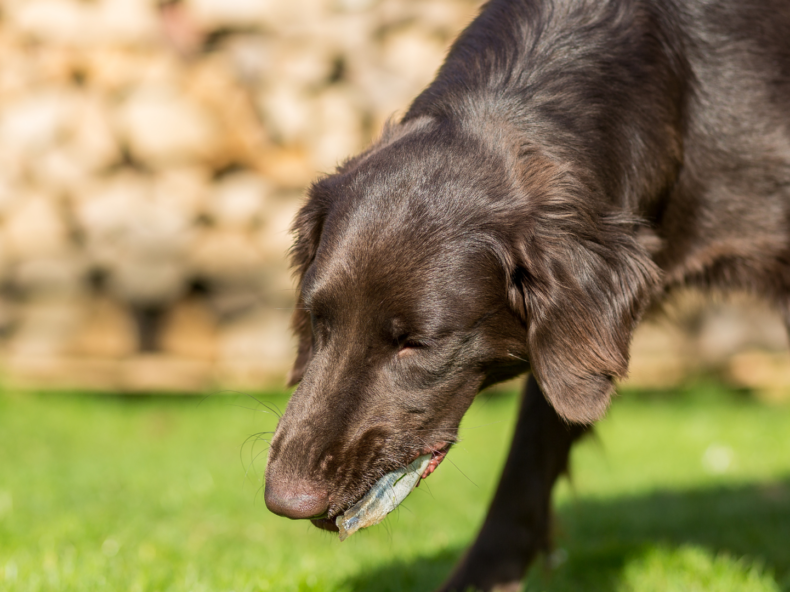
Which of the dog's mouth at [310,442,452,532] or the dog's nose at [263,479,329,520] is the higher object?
the dog's nose at [263,479,329,520]

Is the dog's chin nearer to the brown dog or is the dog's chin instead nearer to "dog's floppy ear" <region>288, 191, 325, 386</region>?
the brown dog

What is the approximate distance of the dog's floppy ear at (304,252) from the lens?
8.01 ft

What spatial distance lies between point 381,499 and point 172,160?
15.1 feet

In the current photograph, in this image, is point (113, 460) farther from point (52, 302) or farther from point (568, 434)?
point (568, 434)

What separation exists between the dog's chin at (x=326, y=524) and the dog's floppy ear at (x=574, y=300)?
24.2 inches

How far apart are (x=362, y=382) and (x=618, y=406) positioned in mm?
5110

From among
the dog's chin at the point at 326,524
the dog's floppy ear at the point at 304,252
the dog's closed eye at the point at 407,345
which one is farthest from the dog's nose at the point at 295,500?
the dog's floppy ear at the point at 304,252

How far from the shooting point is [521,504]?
283cm

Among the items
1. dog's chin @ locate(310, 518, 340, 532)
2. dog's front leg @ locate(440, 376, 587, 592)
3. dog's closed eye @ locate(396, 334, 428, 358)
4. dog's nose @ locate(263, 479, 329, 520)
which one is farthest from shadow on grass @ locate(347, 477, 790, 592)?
dog's closed eye @ locate(396, 334, 428, 358)

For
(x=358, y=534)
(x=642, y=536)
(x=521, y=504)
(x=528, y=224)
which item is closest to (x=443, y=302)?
(x=528, y=224)

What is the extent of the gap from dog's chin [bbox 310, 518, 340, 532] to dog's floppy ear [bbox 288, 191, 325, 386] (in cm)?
47

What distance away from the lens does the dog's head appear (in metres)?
2.04

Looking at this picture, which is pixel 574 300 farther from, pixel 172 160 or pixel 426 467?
pixel 172 160

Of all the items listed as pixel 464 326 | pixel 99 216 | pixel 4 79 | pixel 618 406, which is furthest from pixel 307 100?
pixel 464 326
